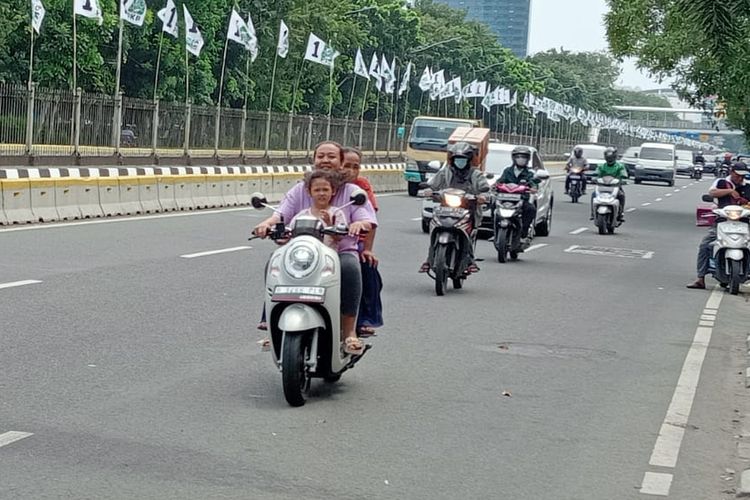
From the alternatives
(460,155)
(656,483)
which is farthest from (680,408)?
(460,155)

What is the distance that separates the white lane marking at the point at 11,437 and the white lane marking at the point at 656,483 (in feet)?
9.88

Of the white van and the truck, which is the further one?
the white van

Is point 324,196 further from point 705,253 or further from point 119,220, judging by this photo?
point 119,220

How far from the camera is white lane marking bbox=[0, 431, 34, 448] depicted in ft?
21.5

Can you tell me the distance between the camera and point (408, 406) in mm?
8156

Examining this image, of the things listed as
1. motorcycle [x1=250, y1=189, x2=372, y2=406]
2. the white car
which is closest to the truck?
the white car

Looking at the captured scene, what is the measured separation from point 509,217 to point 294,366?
435 inches

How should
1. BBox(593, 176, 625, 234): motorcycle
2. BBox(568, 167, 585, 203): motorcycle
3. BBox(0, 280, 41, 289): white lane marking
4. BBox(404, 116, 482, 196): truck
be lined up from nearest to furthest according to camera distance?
BBox(0, 280, 41, 289): white lane marking, BBox(593, 176, 625, 234): motorcycle, BBox(404, 116, 482, 196): truck, BBox(568, 167, 585, 203): motorcycle

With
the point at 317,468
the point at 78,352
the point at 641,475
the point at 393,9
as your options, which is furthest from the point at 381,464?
the point at 393,9

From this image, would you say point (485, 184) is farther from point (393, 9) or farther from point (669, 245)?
point (393, 9)

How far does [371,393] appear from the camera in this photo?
8516 mm

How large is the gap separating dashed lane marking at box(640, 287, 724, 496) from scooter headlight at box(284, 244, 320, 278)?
2138mm

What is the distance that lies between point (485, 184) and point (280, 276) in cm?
770

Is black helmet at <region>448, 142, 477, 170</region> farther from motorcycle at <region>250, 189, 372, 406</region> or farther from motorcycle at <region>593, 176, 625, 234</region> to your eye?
motorcycle at <region>593, 176, 625, 234</region>
